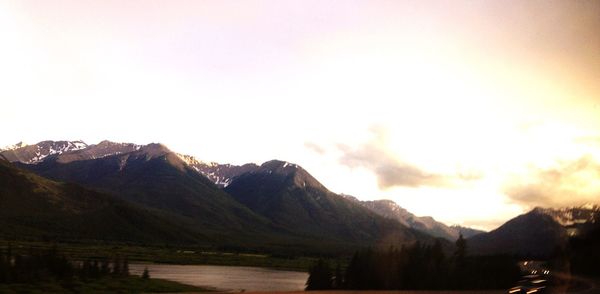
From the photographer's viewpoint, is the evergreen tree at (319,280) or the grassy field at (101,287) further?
the evergreen tree at (319,280)

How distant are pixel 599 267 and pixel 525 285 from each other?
65093mm

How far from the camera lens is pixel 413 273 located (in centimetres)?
9069

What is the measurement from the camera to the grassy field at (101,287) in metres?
75.3

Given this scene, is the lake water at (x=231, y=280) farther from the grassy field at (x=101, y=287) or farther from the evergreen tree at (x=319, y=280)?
the grassy field at (x=101, y=287)

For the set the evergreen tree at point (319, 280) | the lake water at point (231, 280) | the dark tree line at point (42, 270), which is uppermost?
the dark tree line at point (42, 270)

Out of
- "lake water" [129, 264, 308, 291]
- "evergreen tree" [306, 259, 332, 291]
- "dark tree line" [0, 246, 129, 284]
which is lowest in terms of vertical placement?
"lake water" [129, 264, 308, 291]

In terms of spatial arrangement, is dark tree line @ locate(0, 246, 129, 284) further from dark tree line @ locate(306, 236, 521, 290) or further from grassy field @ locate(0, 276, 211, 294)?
dark tree line @ locate(306, 236, 521, 290)

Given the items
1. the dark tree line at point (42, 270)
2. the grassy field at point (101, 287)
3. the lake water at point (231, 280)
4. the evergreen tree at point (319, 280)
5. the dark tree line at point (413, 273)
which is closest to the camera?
the grassy field at point (101, 287)

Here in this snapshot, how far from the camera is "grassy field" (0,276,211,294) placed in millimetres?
75312

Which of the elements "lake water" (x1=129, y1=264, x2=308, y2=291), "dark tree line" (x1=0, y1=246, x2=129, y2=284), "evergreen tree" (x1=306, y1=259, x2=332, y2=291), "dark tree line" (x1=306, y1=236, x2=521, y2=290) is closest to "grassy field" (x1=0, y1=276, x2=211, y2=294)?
"dark tree line" (x1=0, y1=246, x2=129, y2=284)

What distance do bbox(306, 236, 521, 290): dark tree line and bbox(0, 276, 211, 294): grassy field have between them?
26.5 meters

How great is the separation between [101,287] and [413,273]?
5104cm

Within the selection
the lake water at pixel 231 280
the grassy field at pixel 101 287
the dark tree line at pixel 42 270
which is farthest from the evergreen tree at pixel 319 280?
the dark tree line at pixel 42 270

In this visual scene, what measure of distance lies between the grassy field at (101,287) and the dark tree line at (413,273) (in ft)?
86.9
